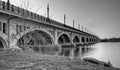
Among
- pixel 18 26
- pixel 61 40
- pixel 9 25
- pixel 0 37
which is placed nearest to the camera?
pixel 0 37

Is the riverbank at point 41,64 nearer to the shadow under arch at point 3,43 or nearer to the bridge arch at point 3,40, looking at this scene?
the bridge arch at point 3,40

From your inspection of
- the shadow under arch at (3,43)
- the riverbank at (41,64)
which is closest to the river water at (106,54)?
the riverbank at (41,64)

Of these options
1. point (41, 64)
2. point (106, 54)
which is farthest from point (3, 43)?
point (106, 54)

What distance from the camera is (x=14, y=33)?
1731 centimetres

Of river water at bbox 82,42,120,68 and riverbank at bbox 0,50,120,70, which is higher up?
riverbank at bbox 0,50,120,70

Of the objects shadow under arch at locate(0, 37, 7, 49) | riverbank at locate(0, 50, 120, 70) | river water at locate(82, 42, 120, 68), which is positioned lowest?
river water at locate(82, 42, 120, 68)

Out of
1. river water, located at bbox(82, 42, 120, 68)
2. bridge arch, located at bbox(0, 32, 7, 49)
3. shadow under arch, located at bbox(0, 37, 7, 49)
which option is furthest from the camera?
shadow under arch, located at bbox(0, 37, 7, 49)

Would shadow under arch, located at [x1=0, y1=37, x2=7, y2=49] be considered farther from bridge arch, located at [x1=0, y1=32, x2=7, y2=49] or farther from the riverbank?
the riverbank

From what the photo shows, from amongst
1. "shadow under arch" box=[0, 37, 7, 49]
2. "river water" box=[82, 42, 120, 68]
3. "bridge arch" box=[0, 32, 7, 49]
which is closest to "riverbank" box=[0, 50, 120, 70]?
"river water" box=[82, 42, 120, 68]

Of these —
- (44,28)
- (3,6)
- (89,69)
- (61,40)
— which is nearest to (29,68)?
(89,69)

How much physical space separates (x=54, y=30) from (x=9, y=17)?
14.4 m

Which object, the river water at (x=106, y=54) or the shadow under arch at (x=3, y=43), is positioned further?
the shadow under arch at (x=3, y=43)

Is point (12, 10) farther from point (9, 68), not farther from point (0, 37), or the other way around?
point (9, 68)

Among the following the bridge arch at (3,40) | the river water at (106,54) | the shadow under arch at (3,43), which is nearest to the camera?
the river water at (106,54)
